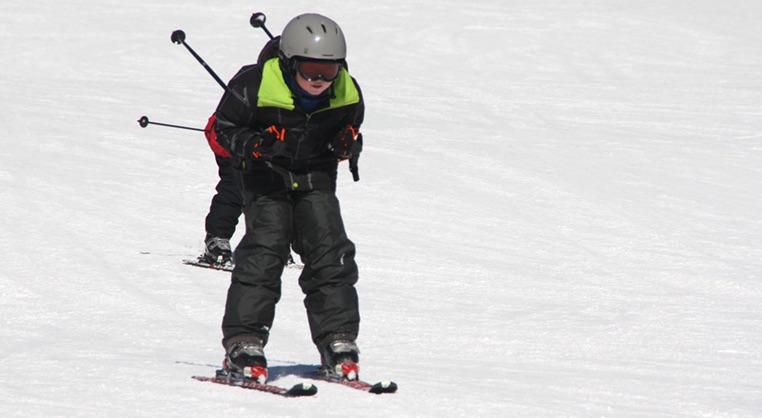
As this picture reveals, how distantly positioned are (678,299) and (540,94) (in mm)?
11232

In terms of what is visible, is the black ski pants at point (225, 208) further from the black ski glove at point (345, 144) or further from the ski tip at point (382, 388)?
the ski tip at point (382, 388)

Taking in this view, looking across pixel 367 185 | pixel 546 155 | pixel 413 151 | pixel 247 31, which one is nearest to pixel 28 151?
pixel 367 185

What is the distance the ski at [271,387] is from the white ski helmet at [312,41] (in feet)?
4.35

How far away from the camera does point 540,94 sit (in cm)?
1945

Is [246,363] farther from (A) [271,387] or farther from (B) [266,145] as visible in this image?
(B) [266,145]

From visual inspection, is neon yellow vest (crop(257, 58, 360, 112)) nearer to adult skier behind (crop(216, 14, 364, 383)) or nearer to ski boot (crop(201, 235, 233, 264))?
adult skier behind (crop(216, 14, 364, 383))

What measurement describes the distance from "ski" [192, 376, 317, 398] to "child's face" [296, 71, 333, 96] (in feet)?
3.94

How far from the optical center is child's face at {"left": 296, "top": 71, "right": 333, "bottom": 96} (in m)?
4.84

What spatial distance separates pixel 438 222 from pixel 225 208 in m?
2.93

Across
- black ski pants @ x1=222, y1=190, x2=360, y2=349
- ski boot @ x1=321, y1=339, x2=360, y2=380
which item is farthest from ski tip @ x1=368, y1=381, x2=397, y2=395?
black ski pants @ x1=222, y1=190, x2=360, y2=349

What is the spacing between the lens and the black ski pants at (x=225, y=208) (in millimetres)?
8906

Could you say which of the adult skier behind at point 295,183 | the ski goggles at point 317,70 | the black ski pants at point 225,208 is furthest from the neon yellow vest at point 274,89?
the black ski pants at point 225,208

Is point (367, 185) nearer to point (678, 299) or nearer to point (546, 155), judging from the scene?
point (546, 155)

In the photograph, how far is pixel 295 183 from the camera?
16.5ft
